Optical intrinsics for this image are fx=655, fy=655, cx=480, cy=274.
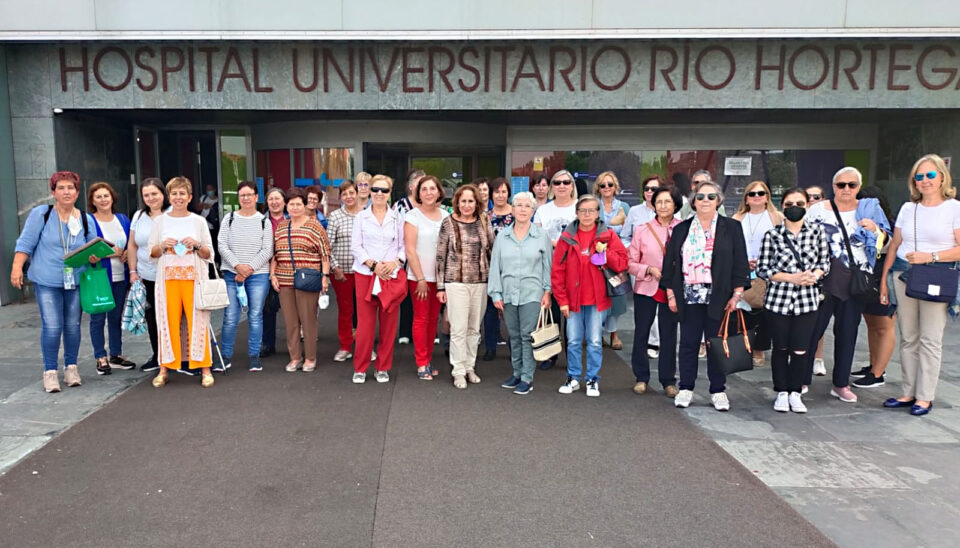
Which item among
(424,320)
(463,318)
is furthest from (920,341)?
(424,320)

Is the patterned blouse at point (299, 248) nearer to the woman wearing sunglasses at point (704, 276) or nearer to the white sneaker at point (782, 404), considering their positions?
the woman wearing sunglasses at point (704, 276)

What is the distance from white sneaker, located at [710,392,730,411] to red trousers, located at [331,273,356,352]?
12.2 ft

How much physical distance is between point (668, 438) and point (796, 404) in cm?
135

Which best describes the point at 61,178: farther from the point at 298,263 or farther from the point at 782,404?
the point at 782,404

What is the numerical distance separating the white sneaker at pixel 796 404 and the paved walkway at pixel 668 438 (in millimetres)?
105

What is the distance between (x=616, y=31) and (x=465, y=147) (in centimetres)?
393

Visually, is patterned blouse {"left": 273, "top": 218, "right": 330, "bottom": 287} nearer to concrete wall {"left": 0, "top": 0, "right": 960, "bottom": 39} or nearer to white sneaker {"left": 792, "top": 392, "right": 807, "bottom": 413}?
concrete wall {"left": 0, "top": 0, "right": 960, "bottom": 39}

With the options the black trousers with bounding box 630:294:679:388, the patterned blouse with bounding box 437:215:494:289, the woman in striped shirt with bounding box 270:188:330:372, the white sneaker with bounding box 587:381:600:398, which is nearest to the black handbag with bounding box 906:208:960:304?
the black trousers with bounding box 630:294:679:388

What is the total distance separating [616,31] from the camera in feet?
30.8

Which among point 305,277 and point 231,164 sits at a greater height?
point 231,164

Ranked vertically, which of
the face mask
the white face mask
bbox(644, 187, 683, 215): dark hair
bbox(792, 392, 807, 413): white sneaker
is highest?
bbox(644, 187, 683, 215): dark hair

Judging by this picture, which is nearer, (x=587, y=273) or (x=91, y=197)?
(x=587, y=273)

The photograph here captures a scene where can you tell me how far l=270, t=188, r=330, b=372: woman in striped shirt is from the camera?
6.34 m

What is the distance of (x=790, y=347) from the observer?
5.21 m
